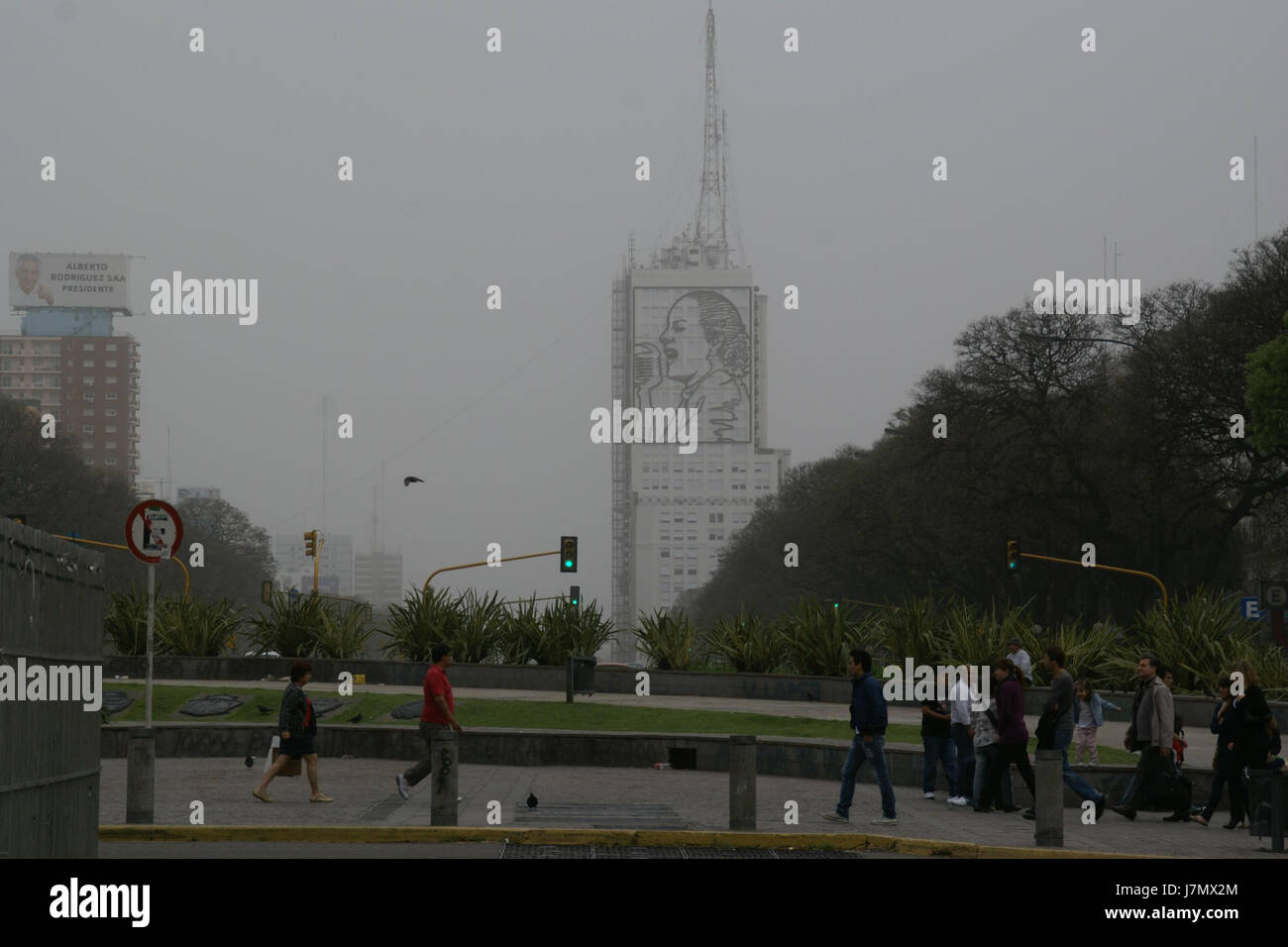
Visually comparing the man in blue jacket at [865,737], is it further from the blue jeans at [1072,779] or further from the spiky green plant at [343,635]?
the spiky green plant at [343,635]

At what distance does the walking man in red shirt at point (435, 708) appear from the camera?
15.9m

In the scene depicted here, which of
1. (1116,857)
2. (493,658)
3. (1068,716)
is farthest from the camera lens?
(493,658)

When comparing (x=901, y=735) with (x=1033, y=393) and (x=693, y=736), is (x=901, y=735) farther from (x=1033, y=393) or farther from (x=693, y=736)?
(x=1033, y=393)

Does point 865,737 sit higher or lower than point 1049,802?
higher

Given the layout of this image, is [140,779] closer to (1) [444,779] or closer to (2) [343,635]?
(1) [444,779]

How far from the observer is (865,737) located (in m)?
15.5

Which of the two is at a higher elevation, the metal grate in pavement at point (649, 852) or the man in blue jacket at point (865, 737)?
the man in blue jacket at point (865, 737)

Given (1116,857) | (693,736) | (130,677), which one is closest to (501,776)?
(693,736)

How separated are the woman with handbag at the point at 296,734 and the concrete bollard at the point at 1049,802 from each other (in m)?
7.14

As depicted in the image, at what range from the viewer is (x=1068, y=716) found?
1644 centimetres

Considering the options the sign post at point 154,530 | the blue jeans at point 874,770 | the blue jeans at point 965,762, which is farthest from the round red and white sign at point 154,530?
the blue jeans at point 965,762

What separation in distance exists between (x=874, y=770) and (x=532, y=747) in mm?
7645

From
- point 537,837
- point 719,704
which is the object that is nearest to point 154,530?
point 537,837
